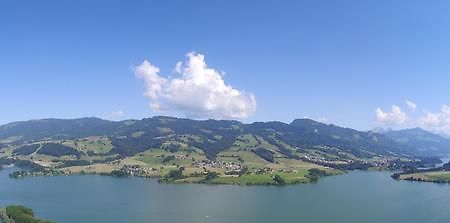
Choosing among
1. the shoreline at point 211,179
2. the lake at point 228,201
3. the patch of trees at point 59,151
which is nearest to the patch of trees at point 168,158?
the shoreline at point 211,179

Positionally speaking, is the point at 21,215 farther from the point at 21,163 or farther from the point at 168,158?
the point at 21,163

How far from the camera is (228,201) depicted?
8894cm

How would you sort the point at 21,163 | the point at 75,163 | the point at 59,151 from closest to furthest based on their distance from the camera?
the point at 75,163 < the point at 21,163 < the point at 59,151

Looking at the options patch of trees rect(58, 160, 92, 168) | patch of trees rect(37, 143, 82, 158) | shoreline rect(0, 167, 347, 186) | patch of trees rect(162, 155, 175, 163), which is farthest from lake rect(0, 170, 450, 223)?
patch of trees rect(37, 143, 82, 158)

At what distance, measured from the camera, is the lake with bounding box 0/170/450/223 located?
74.4 metres

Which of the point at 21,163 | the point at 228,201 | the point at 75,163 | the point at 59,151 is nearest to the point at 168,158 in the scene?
the point at 75,163

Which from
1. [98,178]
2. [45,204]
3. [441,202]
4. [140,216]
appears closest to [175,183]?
[98,178]

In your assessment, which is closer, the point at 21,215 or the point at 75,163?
the point at 21,215

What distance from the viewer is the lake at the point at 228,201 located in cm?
7438

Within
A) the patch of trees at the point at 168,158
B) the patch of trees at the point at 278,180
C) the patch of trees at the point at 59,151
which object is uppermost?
the patch of trees at the point at 59,151

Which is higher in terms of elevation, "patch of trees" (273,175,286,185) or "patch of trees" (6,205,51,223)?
"patch of trees" (273,175,286,185)

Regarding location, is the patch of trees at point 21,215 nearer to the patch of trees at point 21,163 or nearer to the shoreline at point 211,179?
the shoreline at point 211,179

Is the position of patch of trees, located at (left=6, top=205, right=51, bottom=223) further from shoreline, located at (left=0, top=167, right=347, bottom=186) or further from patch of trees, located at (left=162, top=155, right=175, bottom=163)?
patch of trees, located at (left=162, top=155, right=175, bottom=163)

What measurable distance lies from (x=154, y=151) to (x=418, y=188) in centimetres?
10952
